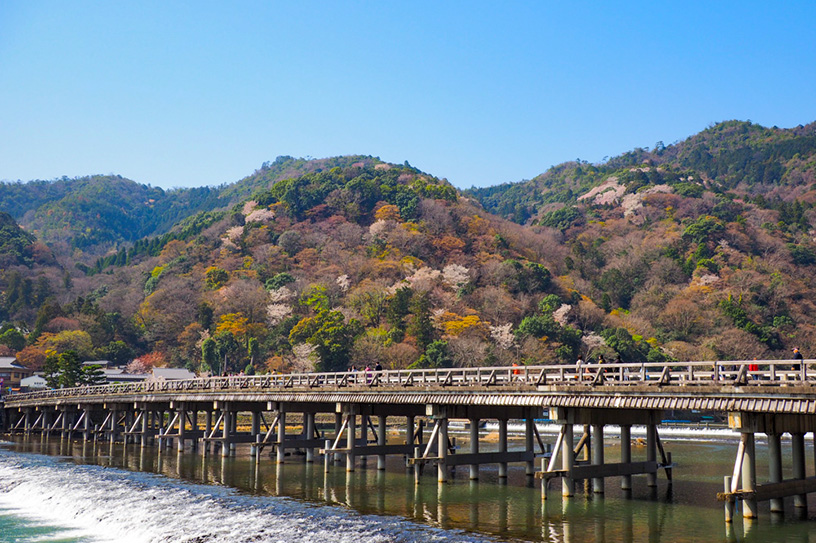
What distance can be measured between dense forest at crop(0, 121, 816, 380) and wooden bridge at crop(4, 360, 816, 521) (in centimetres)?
4097

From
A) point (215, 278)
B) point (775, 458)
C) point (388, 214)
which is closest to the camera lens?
point (775, 458)

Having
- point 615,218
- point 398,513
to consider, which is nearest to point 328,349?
point 398,513

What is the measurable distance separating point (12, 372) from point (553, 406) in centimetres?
8325

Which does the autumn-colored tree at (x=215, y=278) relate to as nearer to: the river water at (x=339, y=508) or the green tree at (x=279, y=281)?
the green tree at (x=279, y=281)

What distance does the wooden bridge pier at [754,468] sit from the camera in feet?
64.2

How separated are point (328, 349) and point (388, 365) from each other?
21.8 feet

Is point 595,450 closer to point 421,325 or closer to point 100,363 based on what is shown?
point 421,325

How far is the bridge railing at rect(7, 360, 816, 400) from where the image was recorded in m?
20.0

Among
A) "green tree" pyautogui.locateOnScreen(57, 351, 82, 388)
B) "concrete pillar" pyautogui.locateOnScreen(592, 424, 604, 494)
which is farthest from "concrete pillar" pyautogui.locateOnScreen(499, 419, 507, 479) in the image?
"green tree" pyautogui.locateOnScreen(57, 351, 82, 388)

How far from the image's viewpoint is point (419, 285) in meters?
103

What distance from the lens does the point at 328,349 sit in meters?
82.5

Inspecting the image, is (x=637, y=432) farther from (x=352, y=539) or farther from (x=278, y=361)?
(x=352, y=539)

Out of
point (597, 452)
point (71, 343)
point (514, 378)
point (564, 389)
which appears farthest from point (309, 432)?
point (71, 343)

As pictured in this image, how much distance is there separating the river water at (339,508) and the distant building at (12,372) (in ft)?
190
